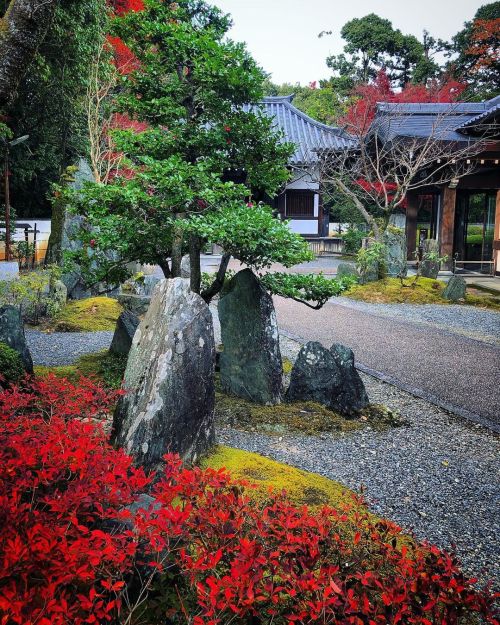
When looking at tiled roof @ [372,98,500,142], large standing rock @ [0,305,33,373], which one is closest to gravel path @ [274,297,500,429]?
large standing rock @ [0,305,33,373]

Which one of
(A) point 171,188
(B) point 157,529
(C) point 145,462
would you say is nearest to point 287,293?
(A) point 171,188

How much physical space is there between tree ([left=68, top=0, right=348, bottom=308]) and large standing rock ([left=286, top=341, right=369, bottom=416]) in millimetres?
1012

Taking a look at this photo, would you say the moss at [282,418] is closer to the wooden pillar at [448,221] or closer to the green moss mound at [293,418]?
the green moss mound at [293,418]

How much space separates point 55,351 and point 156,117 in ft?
11.7

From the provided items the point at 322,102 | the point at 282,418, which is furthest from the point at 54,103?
the point at 322,102

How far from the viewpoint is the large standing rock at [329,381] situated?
17.1 ft

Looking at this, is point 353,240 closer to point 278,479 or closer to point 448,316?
point 448,316

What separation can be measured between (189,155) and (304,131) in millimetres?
21475

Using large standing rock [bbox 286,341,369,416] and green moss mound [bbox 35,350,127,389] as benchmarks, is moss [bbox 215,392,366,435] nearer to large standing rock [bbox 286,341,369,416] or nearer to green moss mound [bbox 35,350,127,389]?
large standing rock [bbox 286,341,369,416]

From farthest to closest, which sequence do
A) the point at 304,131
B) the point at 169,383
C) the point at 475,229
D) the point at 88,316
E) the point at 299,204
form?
the point at 304,131, the point at 299,204, the point at 475,229, the point at 88,316, the point at 169,383

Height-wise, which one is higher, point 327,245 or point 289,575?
point 327,245

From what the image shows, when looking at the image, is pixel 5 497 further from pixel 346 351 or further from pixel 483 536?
pixel 346 351

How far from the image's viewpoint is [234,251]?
511 centimetres

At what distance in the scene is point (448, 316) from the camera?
34.9 feet
